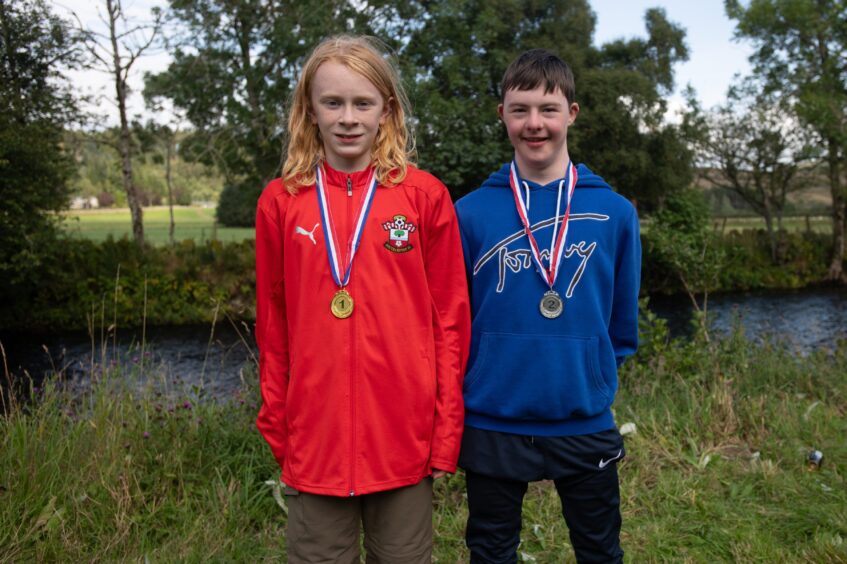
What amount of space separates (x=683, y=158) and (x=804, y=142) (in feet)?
14.2

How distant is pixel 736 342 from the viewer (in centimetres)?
623

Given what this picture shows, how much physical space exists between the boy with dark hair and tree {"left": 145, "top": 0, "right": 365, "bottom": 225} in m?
18.1

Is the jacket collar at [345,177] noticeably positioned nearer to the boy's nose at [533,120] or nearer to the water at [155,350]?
the boy's nose at [533,120]

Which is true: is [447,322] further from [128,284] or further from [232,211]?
[232,211]

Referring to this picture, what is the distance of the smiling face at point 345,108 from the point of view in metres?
2.13

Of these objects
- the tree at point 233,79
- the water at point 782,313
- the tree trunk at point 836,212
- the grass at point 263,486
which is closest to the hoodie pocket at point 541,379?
the grass at point 263,486

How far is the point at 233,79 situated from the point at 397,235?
808 inches

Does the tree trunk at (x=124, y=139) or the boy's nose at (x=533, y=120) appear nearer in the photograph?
the boy's nose at (x=533, y=120)

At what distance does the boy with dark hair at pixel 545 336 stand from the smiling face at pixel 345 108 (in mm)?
483

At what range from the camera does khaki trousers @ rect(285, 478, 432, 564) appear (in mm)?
2121

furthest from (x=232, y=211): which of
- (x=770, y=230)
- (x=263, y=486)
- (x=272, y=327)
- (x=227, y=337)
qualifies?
(x=272, y=327)

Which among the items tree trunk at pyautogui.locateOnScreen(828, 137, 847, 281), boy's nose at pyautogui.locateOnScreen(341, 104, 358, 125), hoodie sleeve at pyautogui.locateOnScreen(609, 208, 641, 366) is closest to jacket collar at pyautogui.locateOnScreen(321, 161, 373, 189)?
boy's nose at pyautogui.locateOnScreen(341, 104, 358, 125)

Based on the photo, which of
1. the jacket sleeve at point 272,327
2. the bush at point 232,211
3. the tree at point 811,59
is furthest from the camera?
the bush at point 232,211

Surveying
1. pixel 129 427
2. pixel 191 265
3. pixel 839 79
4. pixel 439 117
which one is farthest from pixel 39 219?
pixel 839 79
